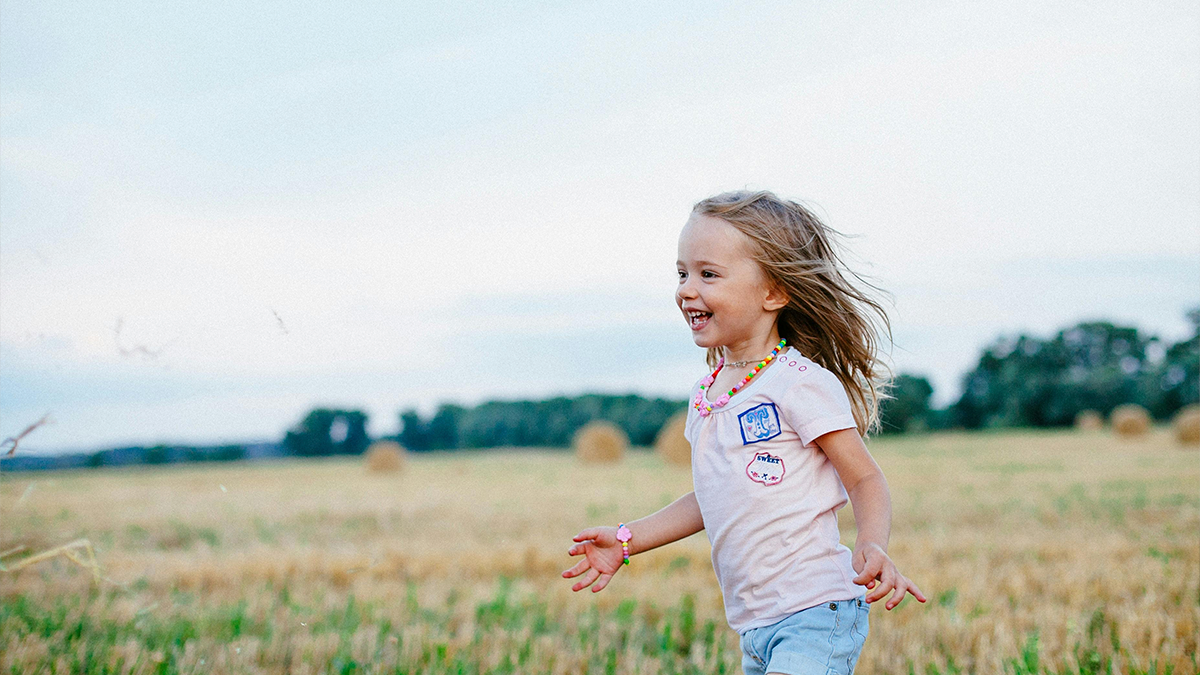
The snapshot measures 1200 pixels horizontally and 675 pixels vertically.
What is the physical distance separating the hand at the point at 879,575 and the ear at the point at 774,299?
2.29 ft

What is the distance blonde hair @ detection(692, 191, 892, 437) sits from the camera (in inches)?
98.1

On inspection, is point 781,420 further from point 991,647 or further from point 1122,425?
point 1122,425

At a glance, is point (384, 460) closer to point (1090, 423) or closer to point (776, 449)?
point (776, 449)

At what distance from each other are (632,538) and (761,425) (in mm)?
530

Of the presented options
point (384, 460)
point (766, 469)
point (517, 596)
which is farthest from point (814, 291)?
point (384, 460)

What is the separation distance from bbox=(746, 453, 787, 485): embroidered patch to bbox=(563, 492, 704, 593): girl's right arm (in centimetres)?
29

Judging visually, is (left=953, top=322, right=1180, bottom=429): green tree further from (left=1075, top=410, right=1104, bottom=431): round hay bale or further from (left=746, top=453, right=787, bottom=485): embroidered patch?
(left=746, top=453, right=787, bottom=485): embroidered patch

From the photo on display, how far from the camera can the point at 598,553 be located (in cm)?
260

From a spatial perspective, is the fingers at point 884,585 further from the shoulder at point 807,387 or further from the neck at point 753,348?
the neck at point 753,348

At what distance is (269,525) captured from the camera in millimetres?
8539

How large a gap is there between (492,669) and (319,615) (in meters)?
1.23

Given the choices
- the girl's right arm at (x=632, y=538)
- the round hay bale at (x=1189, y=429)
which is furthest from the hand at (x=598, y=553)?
the round hay bale at (x=1189, y=429)

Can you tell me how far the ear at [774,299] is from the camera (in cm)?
252

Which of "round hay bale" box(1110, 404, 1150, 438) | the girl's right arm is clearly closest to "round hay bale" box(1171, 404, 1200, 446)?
"round hay bale" box(1110, 404, 1150, 438)
